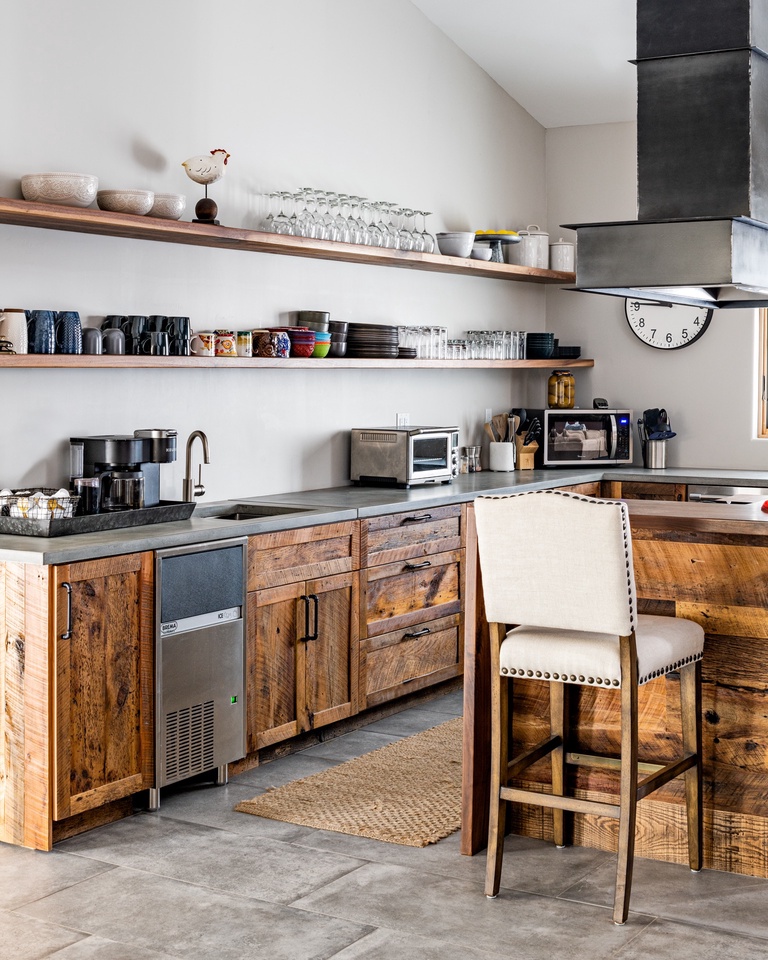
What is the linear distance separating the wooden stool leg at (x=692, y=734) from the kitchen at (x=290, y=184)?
230cm

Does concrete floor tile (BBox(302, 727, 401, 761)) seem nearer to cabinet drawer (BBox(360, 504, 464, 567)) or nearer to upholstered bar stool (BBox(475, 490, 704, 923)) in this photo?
cabinet drawer (BBox(360, 504, 464, 567))

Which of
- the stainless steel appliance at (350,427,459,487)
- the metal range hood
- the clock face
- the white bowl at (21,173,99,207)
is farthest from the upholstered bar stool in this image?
the clock face

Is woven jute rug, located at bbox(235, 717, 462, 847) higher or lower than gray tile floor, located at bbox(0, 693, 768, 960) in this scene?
higher

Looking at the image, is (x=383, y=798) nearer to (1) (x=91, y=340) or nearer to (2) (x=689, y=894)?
(2) (x=689, y=894)

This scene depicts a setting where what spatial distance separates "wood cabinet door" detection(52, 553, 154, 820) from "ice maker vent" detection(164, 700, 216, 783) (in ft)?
0.26

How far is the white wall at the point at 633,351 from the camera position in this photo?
6910mm

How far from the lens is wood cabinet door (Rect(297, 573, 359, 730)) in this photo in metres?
4.55

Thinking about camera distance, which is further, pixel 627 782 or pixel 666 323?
pixel 666 323

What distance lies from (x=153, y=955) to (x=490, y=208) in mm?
5010

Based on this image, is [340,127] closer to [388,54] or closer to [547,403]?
[388,54]

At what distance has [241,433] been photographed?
17.1 ft

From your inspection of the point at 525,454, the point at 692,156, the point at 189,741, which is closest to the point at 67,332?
the point at 189,741

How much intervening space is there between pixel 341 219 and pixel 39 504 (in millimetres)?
2177

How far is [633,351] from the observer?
7.25 meters
